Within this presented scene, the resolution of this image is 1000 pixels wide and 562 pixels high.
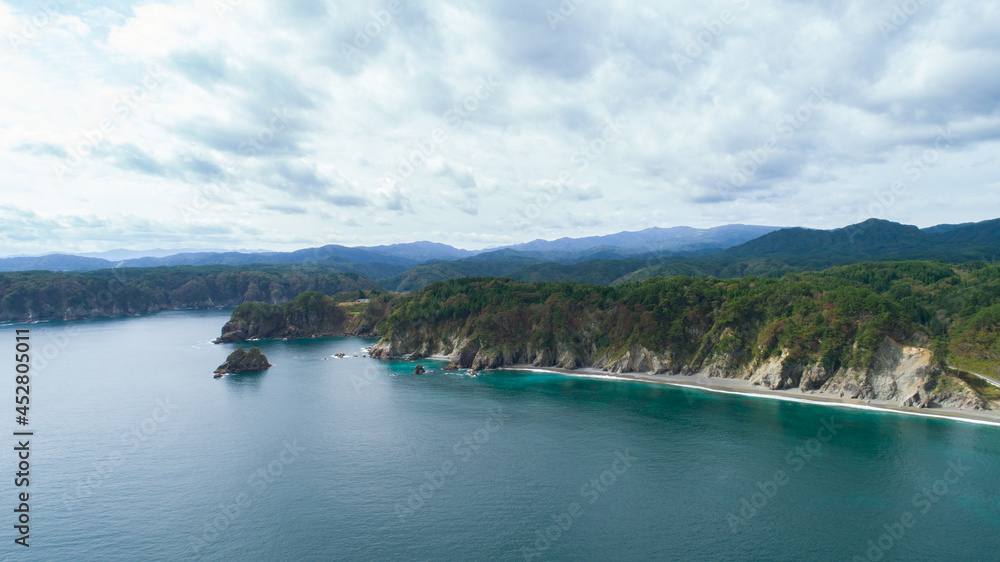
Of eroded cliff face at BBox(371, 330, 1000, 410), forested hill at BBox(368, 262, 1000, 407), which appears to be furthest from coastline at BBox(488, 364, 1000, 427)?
forested hill at BBox(368, 262, 1000, 407)

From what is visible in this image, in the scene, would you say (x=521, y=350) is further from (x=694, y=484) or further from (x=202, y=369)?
(x=202, y=369)

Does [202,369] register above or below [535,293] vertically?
below

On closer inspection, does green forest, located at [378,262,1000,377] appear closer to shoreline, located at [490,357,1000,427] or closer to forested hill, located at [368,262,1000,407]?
forested hill, located at [368,262,1000,407]

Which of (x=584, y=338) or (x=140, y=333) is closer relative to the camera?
(x=584, y=338)

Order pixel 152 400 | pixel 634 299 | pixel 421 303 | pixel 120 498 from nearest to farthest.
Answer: pixel 120 498, pixel 152 400, pixel 634 299, pixel 421 303

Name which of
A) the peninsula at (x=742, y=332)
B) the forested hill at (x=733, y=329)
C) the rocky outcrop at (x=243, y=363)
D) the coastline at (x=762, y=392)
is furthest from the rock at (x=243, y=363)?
the coastline at (x=762, y=392)

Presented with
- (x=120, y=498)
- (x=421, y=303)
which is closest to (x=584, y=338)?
(x=421, y=303)

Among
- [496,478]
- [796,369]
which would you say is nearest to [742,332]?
[796,369]
